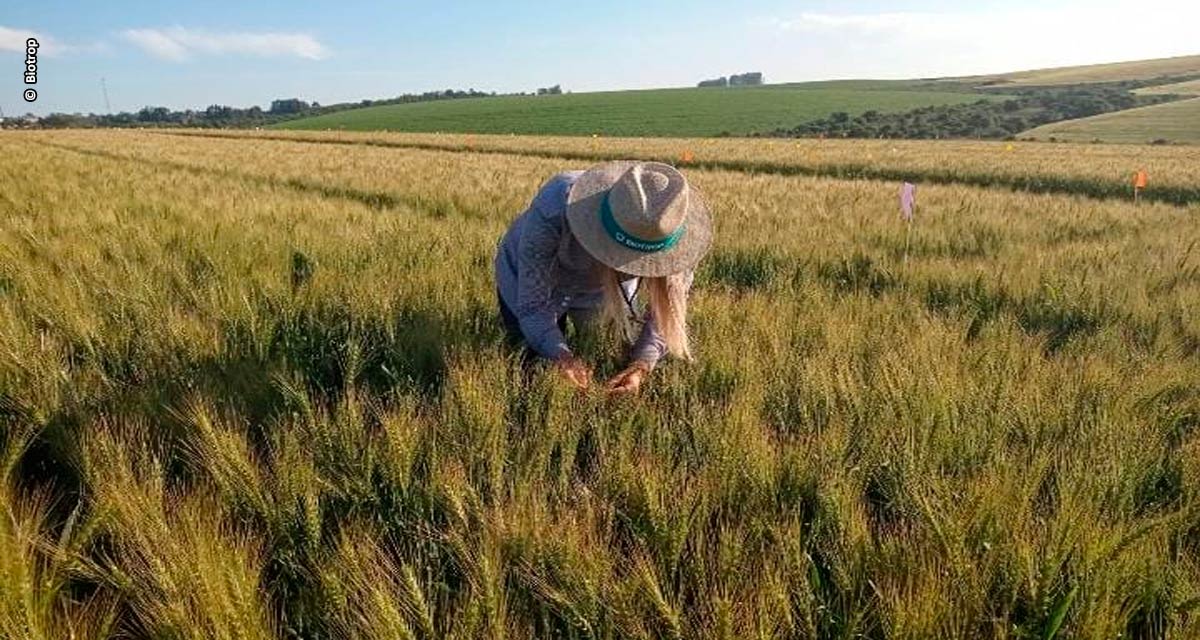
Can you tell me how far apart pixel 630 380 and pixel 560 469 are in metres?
0.48

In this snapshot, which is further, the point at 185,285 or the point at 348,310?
the point at 185,285

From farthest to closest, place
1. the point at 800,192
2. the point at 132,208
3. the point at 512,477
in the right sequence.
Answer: the point at 800,192
the point at 132,208
the point at 512,477

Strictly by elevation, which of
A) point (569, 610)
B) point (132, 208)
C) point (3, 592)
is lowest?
point (569, 610)

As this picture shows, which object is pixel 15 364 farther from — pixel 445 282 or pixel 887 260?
pixel 887 260

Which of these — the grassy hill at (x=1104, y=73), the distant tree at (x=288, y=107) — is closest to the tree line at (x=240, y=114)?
the distant tree at (x=288, y=107)

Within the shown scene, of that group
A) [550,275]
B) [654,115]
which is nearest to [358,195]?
[550,275]

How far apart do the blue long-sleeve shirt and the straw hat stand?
22cm

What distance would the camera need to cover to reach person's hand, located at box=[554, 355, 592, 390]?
76.4 inches

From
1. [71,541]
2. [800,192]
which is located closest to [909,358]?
[71,541]

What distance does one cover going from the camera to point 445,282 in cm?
327

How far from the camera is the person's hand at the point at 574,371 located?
194cm

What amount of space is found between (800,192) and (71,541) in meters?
8.55

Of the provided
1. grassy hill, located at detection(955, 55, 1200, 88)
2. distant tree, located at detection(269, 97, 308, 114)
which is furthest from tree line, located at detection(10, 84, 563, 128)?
grassy hill, located at detection(955, 55, 1200, 88)

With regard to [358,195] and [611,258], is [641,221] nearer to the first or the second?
[611,258]
